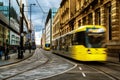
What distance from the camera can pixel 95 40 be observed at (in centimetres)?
2814

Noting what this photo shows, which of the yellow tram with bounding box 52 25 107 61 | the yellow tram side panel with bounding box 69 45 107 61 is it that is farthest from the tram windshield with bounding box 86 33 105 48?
the yellow tram side panel with bounding box 69 45 107 61

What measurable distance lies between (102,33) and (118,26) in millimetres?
11314

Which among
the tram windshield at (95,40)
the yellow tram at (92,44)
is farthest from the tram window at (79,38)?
the tram windshield at (95,40)

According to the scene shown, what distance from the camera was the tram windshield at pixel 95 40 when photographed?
28016mm

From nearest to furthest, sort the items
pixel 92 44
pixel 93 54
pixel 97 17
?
pixel 93 54 < pixel 92 44 < pixel 97 17

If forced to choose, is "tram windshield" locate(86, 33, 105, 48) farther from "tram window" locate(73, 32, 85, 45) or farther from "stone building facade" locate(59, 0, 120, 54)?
"stone building facade" locate(59, 0, 120, 54)

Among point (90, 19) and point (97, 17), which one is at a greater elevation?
point (90, 19)

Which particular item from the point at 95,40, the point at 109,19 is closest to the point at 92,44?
the point at 95,40

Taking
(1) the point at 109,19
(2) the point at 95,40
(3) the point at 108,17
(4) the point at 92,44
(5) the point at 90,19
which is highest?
(5) the point at 90,19

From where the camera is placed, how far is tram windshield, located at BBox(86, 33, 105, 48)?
28016mm

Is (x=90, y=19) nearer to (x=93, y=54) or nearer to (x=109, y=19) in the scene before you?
(x=109, y=19)

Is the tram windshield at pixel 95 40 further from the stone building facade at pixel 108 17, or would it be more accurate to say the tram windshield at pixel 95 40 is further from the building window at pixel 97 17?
the building window at pixel 97 17

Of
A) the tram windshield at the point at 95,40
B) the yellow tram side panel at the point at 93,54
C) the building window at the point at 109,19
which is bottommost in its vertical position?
the yellow tram side panel at the point at 93,54

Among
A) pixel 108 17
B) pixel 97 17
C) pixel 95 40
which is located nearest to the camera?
pixel 95 40
